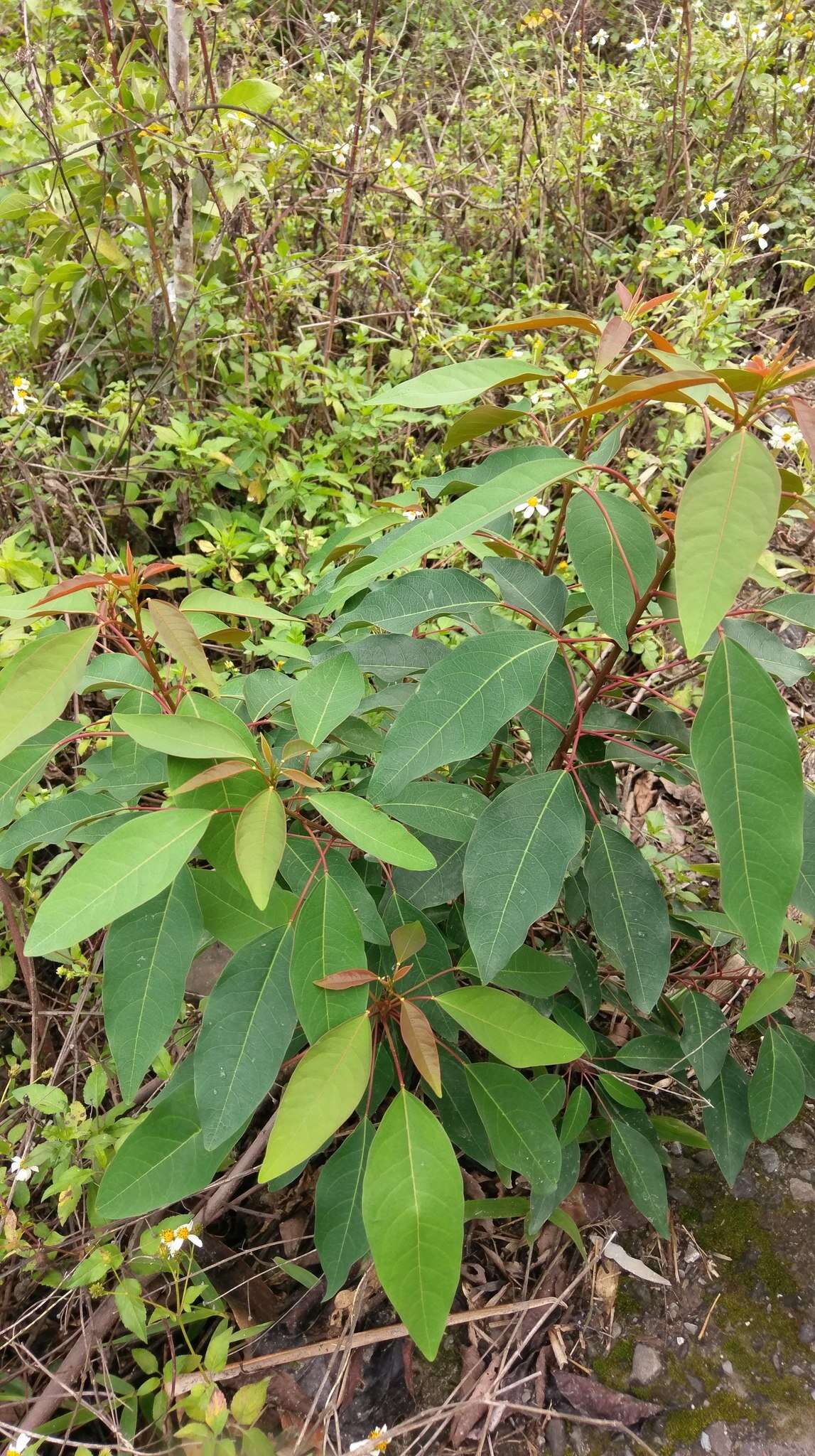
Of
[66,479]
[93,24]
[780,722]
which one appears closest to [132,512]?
[66,479]

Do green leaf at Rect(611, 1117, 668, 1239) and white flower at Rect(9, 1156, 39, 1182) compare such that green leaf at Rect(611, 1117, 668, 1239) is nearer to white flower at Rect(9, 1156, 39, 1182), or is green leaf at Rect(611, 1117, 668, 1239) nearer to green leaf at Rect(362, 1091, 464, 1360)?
green leaf at Rect(362, 1091, 464, 1360)

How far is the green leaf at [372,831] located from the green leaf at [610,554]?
1.06 ft

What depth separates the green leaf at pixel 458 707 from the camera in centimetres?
94

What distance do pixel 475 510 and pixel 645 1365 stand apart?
1282 mm

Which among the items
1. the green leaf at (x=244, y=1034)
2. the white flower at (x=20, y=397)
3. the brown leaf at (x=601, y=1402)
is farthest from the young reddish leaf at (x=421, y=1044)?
the white flower at (x=20, y=397)

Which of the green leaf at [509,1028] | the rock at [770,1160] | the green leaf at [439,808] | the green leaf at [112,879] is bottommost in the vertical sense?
the rock at [770,1160]

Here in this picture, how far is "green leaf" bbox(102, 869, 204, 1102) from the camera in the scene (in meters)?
0.92

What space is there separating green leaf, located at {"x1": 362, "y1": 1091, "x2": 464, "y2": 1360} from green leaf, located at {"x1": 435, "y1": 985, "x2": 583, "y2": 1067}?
0.13m

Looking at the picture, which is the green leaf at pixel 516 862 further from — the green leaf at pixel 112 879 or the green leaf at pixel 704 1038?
the green leaf at pixel 704 1038

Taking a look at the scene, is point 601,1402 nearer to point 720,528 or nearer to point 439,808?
point 439,808

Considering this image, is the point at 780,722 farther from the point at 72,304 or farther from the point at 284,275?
the point at 72,304

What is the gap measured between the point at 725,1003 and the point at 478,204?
3083mm

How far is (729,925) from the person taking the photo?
121cm

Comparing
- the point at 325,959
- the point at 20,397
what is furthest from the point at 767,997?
the point at 20,397
